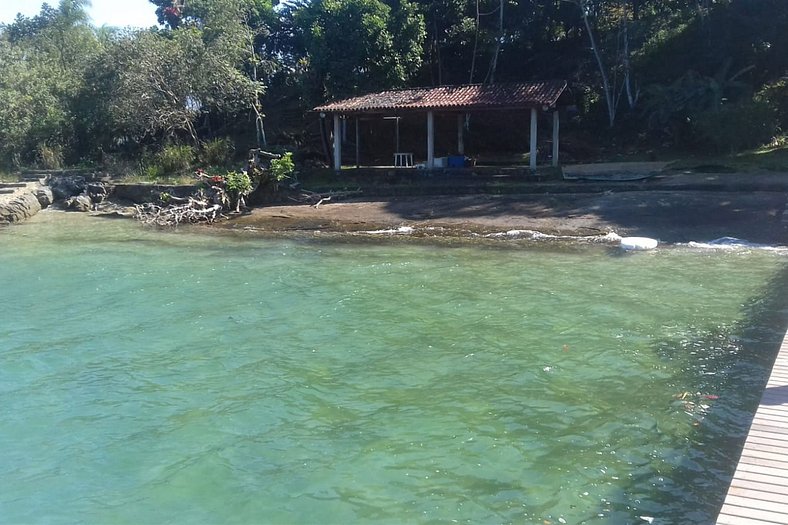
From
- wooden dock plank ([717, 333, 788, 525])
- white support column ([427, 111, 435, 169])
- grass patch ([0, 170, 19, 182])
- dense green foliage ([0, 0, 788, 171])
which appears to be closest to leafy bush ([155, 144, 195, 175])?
dense green foliage ([0, 0, 788, 171])

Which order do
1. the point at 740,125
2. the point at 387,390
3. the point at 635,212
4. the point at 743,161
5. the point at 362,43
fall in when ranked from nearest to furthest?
1. the point at 387,390
2. the point at 635,212
3. the point at 743,161
4. the point at 740,125
5. the point at 362,43

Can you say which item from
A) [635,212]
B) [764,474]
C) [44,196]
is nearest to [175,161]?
[44,196]

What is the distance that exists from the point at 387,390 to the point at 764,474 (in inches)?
147

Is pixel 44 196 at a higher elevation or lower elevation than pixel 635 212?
higher

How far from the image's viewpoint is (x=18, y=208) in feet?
68.2

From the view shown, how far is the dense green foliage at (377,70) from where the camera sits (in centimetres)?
2272

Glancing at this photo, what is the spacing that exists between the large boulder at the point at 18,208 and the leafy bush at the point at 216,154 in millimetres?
5878

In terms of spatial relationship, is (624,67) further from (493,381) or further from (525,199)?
(493,381)

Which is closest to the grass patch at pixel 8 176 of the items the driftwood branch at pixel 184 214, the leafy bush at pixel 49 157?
the leafy bush at pixel 49 157

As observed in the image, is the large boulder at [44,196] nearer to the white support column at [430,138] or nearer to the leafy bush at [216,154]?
the leafy bush at [216,154]

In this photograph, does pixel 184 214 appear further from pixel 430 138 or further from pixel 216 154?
pixel 430 138

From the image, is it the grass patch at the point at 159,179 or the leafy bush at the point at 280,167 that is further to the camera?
the grass patch at the point at 159,179

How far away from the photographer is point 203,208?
19.5 m

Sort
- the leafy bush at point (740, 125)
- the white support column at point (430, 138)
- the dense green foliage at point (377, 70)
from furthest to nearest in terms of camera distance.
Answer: the dense green foliage at point (377, 70) → the white support column at point (430, 138) → the leafy bush at point (740, 125)
